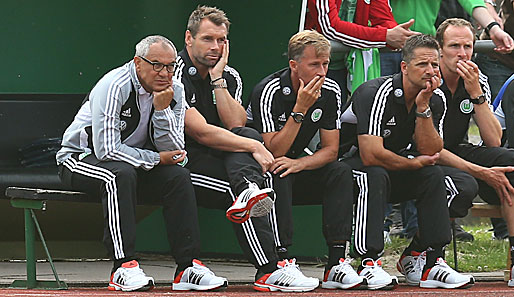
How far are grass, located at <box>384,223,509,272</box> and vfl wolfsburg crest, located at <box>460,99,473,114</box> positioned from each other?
46.7 inches

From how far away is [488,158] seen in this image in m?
6.31

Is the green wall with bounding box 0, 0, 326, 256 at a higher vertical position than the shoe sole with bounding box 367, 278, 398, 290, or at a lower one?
higher

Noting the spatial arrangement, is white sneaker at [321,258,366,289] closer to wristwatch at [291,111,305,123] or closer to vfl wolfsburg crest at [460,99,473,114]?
wristwatch at [291,111,305,123]

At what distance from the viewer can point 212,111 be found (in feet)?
20.0

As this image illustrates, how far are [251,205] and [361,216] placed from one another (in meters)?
0.77

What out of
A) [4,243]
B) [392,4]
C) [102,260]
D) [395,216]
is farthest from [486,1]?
[4,243]

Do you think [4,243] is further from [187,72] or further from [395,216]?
[395,216]

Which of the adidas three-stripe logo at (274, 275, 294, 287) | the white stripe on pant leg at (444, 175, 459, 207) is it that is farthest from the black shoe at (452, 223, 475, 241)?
the adidas three-stripe logo at (274, 275, 294, 287)

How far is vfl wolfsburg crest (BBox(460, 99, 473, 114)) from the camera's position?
6.34 meters

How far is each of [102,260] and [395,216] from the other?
7.98ft

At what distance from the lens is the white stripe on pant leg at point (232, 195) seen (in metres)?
5.52

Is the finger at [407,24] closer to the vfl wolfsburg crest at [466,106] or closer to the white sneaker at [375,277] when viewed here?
the vfl wolfsburg crest at [466,106]

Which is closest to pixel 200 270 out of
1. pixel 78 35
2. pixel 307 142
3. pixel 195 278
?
pixel 195 278

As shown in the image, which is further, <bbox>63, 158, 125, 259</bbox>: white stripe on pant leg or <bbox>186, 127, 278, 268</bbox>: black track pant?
<bbox>186, 127, 278, 268</bbox>: black track pant
